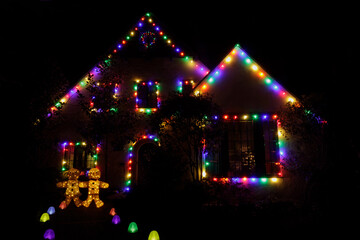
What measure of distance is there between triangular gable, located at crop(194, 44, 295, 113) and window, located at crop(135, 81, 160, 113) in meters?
2.66

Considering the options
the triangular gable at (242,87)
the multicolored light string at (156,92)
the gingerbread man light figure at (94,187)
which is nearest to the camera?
the gingerbread man light figure at (94,187)

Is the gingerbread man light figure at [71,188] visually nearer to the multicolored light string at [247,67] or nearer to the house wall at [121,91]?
the house wall at [121,91]

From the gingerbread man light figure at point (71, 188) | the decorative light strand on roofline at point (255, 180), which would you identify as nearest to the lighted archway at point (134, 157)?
the gingerbread man light figure at point (71, 188)

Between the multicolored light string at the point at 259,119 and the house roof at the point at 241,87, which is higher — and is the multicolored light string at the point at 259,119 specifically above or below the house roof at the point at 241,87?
below

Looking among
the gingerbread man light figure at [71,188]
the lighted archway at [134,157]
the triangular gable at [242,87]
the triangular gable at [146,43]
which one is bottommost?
the gingerbread man light figure at [71,188]

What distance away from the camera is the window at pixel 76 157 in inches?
430

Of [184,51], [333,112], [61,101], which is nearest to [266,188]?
[333,112]

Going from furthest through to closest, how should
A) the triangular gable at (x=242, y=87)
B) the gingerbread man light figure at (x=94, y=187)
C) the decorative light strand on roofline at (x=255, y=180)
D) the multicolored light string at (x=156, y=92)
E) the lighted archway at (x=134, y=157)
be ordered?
the multicolored light string at (x=156, y=92) → the lighted archway at (x=134, y=157) → the triangular gable at (x=242, y=87) → the decorative light strand on roofline at (x=255, y=180) → the gingerbread man light figure at (x=94, y=187)

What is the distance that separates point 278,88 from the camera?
31.1 ft

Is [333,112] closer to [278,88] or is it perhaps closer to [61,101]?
[278,88]

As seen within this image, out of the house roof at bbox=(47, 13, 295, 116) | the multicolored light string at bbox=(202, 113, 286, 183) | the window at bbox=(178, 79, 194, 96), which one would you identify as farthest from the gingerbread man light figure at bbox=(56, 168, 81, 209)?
the window at bbox=(178, 79, 194, 96)

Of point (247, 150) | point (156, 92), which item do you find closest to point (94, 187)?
point (156, 92)

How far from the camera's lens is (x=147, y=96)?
1139 centimetres

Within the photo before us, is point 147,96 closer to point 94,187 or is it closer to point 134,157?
point 134,157
